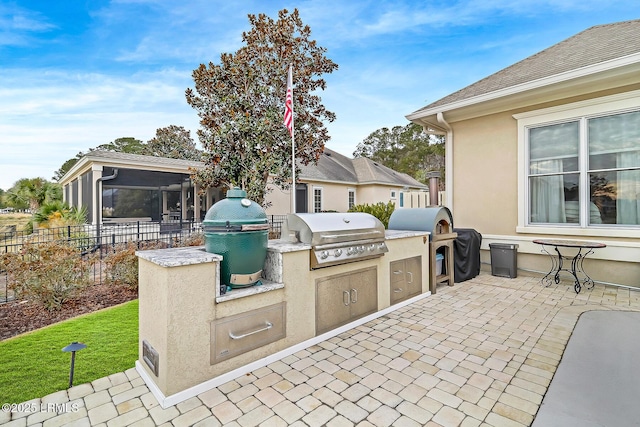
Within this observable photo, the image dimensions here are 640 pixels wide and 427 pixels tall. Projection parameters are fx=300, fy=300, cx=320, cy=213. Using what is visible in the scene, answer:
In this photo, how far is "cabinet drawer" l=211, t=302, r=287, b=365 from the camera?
2.72 metres

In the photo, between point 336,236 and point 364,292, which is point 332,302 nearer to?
point 364,292

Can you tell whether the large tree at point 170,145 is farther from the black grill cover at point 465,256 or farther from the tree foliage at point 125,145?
the black grill cover at point 465,256

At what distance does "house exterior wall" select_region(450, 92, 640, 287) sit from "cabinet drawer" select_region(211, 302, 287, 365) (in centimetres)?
624

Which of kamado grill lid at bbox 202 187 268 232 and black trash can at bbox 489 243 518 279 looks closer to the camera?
kamado grill lid at bbox 202 187 268 232

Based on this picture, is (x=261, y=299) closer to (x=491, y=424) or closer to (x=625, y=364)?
(x=491, y=424)

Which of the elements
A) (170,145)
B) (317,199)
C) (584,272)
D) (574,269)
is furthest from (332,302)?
(170,145)

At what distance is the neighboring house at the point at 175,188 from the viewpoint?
13.7m

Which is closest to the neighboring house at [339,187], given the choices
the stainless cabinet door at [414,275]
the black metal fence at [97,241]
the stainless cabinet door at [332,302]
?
the black metal fence at [97,241]

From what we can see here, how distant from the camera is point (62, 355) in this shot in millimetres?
3293

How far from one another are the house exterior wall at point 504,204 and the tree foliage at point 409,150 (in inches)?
865

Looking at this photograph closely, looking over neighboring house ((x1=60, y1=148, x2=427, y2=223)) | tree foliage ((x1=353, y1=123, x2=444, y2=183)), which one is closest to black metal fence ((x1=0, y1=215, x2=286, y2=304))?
neighboring house ((x1=60, y1=148, x2=427, y2=223))

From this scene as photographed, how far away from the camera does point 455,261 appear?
6598 millimetres

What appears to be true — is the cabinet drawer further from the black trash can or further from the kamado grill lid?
the black trash can

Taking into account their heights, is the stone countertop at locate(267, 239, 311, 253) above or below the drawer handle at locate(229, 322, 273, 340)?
above
